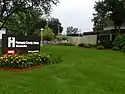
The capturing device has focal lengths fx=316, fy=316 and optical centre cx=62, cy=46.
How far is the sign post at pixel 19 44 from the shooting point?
18969mm

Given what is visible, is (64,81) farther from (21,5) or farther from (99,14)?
(99,14)

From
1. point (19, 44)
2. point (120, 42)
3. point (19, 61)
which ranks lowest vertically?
point (19, 61)

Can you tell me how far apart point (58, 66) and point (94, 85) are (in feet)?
16.5

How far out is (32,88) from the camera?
38.9 feet

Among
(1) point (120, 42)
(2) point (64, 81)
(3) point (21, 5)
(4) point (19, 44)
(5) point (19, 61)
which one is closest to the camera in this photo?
(2) point (64, 81)

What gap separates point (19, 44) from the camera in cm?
1950

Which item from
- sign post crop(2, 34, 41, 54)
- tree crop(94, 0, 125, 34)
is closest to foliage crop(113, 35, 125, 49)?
tree crop(94, 0, 125, 34)

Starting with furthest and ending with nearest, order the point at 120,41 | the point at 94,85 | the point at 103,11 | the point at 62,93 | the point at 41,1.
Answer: the point at 103,11 → the point at 120,41 → the point at 41,1 → the point at 94,85 → the point at 62,93

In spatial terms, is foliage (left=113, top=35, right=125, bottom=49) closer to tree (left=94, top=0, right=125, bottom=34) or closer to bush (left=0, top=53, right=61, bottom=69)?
tree (left=94, top=0, right=125, bottom=34)

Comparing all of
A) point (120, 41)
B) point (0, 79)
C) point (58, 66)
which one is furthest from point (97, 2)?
point (0, 79)

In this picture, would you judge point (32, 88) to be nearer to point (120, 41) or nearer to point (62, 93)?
point (62, 93)

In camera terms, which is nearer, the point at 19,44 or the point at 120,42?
the point at 19,44

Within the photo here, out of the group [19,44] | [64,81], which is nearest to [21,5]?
[19,44]

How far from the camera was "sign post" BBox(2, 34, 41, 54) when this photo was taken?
1897cm
